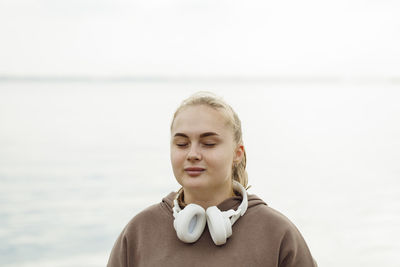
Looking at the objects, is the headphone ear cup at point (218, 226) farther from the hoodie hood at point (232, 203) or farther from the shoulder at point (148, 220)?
the shoulder at point (148, 220)

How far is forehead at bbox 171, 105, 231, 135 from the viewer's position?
7.11ft

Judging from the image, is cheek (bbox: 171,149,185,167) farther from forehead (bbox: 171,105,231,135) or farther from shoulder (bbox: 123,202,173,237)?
shoulder (bbox: 123,202,173,237)

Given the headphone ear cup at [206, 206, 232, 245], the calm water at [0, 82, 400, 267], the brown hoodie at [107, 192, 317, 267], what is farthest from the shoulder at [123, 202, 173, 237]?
the calm water at [0, 82, 400, 267]

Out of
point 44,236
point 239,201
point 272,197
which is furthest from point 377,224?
point 239,201

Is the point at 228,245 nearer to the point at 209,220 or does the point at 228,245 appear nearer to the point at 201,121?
the point at 209,220

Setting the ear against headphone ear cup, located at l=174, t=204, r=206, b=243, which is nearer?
headphone ear cup, located at l=174, t=204, r=206, b=243

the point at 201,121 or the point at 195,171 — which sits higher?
the point at 201,121

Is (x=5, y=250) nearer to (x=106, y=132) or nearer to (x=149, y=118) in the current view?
(x=106, y=132)

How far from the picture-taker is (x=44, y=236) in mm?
6262

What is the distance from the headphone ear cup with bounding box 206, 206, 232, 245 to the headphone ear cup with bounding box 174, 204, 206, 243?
0.03m

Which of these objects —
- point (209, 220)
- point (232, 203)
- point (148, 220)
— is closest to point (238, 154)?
point (232, 203)

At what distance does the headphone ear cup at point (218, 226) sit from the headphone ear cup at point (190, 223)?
0.11ft

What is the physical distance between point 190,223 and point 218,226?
134mm

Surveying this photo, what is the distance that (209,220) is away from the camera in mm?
2146
